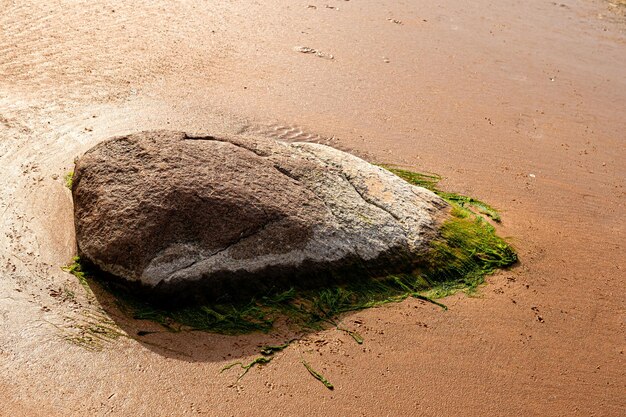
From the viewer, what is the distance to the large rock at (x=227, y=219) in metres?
4.01

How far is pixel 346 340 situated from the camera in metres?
4.04

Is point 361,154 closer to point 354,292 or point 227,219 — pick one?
point 354,292

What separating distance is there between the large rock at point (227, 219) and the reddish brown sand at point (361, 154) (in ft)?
1.12

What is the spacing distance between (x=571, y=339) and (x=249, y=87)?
13.9 ft

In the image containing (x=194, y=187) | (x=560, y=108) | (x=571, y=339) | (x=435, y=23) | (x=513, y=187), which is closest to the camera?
(x=194, y=187)

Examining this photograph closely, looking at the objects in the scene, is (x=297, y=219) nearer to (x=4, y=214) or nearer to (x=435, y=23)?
(x=4, y=214)

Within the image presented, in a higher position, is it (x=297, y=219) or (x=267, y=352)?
(x=297, y=219)

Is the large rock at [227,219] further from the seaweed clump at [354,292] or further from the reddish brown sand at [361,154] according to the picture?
the reddish brown sand at [361,154]

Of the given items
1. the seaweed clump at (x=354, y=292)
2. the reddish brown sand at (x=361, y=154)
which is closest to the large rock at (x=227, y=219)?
the seaweed clump at (x=354, y=292)

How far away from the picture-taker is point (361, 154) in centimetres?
624

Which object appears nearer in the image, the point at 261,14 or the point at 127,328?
the point at 127,328

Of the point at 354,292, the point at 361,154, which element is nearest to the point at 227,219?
the point at 354,292

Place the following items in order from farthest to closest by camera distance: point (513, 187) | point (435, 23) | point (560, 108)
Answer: point (435, 23) < point (560, 108) < point (513, 187)

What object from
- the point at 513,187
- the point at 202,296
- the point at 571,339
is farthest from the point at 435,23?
the point at 202,296
